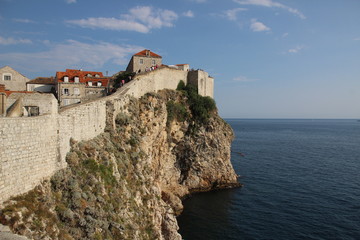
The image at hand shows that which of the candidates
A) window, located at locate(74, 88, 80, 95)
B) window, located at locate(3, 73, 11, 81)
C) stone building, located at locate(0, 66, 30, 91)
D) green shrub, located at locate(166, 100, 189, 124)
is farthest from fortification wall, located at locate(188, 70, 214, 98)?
window, located at locate(3, 73, 11, 81)

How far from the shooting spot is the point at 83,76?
37812 mm

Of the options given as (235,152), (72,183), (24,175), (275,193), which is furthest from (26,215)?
(235,152)

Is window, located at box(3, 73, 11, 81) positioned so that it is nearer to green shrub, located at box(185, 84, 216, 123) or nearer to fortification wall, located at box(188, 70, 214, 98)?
green shrub, located at box(185, 84, 216, 123)

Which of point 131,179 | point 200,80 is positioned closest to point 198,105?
point 200,80

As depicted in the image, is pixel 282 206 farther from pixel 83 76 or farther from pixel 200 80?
pixel 83 76

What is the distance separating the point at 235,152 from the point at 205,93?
34.0m

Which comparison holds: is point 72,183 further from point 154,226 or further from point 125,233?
point 154,226

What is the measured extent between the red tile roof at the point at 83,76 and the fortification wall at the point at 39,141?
15333 mm

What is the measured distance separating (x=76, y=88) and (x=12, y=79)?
783 cm

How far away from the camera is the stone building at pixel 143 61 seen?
43.6 meters

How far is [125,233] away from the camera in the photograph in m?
16.7

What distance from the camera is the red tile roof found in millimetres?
35531

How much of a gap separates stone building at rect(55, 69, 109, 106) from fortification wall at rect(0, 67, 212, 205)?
45.0 feet

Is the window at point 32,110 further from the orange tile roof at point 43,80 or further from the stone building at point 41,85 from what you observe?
the orange tile roof at point 43,80
